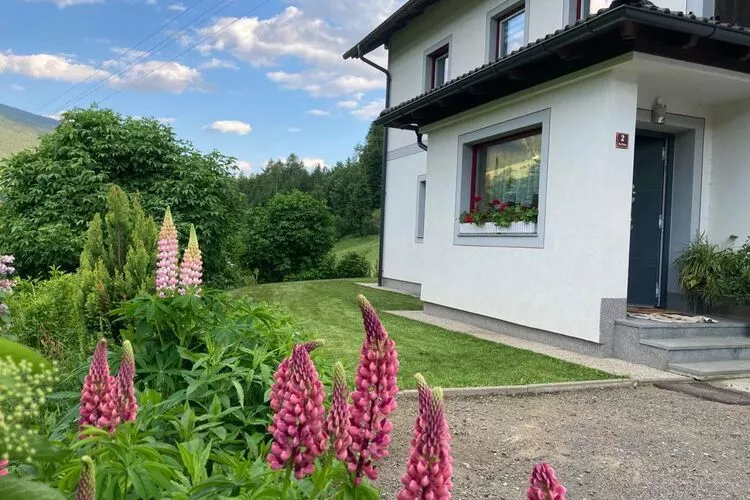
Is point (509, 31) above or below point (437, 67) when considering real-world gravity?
below

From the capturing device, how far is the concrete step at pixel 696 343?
242 inches

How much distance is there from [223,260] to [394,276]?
15.6 feet

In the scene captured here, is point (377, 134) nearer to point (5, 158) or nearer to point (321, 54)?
point (321, 54)

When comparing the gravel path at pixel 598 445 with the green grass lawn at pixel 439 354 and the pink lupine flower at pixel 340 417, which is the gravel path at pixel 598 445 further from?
the pink lupine flower at pixel 340 417

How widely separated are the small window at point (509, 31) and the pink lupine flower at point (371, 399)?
9985 mm

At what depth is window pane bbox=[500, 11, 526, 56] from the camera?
10547 mm

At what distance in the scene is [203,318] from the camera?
3520 millimetres

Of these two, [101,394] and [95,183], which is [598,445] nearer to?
[101,394]

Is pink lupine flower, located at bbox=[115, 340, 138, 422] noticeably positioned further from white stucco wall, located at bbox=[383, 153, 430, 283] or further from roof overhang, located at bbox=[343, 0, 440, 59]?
roof overhang, located at bbox=[343, 0, 440, 59]

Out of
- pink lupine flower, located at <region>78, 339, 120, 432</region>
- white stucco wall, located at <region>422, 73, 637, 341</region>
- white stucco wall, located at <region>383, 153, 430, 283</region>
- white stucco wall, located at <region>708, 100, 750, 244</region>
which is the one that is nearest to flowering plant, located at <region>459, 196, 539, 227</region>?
white stucco wall, located at <region>422, 73, 637, 341</region>

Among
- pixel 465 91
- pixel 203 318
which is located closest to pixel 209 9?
pixel 465 91

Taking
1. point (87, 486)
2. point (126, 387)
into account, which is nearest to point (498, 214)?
point (126, 387)

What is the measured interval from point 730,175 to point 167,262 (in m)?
7.40

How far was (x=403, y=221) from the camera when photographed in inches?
579
